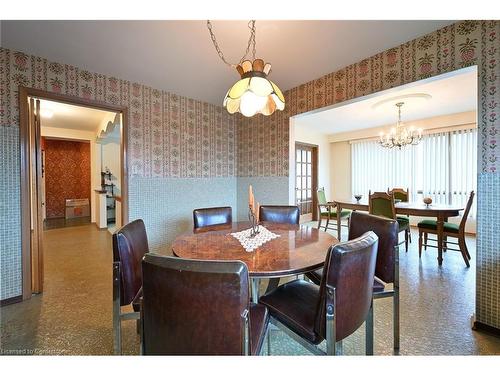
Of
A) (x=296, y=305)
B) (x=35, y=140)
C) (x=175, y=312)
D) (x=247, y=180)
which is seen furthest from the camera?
(x=247, y=180)

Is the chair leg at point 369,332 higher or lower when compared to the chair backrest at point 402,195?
lower

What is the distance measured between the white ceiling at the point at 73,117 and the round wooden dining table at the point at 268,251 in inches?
135

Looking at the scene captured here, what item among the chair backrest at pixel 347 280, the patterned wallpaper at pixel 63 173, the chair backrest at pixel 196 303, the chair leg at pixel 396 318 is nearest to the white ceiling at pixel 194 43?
the chair backrest at pixel 347 280

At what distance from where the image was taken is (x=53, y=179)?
6637mm

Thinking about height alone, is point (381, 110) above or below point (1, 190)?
above

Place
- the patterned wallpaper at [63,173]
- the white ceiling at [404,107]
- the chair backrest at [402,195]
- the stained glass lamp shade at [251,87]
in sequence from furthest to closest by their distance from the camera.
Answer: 1. the patterned wallpaper at [63,173]
2. the chair backrest at [402,195]
3. the white ceiling at [404,107]
4. the stained glass lamp shade at [251,87]

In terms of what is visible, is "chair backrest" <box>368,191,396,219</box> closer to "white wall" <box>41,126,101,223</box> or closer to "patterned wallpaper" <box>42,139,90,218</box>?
"white wall" <box>41,126,101,223</box>

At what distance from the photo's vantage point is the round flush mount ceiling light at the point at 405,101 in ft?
11.4

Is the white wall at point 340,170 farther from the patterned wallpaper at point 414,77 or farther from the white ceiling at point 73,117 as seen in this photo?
the white ceiling at point 73,117

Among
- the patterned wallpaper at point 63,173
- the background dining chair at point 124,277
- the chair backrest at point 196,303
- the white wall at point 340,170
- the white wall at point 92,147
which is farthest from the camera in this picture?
the patterned wallpaper at point 63,173

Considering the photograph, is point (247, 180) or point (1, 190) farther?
point (247, 180)
